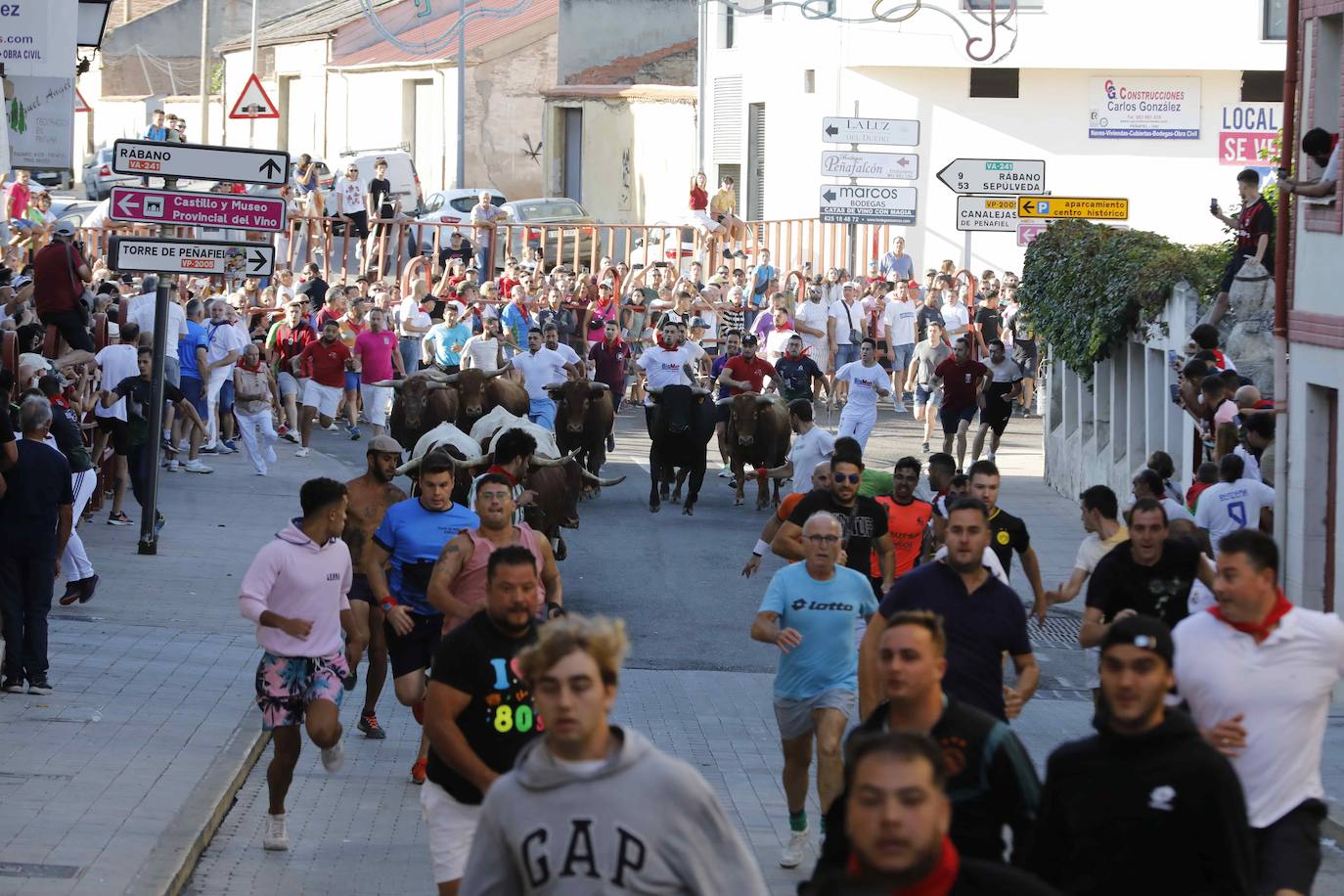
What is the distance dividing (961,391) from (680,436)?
420 cm

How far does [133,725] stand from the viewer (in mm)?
11891

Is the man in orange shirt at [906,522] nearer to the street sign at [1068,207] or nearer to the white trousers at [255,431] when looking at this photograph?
the street sign at [1068,207]

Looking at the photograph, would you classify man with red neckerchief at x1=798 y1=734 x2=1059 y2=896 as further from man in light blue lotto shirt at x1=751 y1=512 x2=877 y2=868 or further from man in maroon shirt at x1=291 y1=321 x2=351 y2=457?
man in maroon shirt at x1=291 y1=321 x2=351 y2=457

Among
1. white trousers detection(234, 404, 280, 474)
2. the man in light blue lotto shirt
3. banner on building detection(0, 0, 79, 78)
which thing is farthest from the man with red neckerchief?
white trousers detection(234, 404, 280, 474)

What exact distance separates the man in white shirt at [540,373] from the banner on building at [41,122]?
5.33m

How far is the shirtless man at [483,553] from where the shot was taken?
30.4 ft

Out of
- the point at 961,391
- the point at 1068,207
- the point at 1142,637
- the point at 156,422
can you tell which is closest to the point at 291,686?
the point at 1142,637

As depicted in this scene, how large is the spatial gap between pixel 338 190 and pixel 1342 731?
26.4 meters

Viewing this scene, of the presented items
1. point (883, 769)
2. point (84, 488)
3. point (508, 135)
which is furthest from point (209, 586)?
point (508, 135)

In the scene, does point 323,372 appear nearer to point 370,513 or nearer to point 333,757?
point 370,513

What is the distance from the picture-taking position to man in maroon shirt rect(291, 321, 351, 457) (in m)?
26.0

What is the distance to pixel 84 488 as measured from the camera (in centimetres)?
1670

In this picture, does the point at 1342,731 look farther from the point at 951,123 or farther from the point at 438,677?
the point at 951,123

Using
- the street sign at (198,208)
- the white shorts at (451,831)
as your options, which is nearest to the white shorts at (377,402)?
the street sign at (198,208)
